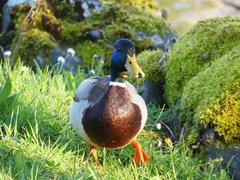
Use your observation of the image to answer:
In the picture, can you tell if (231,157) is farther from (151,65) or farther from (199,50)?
(151,65)

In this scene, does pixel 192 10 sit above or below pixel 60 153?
below

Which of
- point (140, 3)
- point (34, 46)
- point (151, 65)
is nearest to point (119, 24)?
point (140, 3)

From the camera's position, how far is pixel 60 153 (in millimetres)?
4434

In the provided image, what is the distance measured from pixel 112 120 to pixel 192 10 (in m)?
8.22

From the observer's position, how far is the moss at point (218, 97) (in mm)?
4594

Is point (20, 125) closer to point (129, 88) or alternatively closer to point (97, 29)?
point (129, 88)

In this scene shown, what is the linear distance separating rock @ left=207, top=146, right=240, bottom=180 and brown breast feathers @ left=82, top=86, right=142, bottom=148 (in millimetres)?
623

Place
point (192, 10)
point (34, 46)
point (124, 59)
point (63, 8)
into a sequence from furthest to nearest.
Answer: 1. point (192, 10)
2. point (63, 8)
3. point (34, 46)
4. point (124, 59)

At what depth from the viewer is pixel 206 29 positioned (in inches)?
220

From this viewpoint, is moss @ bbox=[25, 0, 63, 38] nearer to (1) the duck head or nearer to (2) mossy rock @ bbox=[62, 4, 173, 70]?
(2) mossy rock @ bbox=[62, 4, 173, 70]

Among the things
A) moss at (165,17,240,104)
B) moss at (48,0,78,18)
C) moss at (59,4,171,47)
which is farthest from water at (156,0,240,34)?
moss at (165,17,240,104)

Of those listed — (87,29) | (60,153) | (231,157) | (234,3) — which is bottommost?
(234,3)

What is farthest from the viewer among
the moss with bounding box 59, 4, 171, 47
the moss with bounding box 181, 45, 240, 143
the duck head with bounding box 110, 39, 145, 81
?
the moss with bounding box 59, 4, 171, 47

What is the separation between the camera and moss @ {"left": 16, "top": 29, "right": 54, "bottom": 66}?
22.5ft
